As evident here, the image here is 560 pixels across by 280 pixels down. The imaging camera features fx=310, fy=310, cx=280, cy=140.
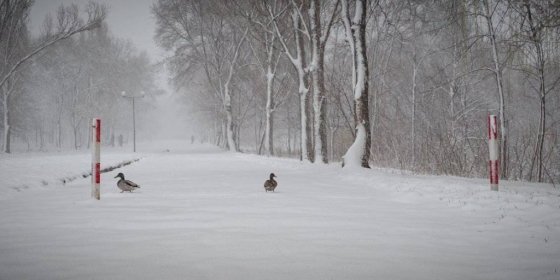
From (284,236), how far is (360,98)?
289 inches

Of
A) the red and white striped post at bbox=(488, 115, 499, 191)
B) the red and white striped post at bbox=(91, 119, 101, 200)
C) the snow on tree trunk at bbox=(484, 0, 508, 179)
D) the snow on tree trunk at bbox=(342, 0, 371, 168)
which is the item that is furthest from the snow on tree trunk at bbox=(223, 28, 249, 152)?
the red and white striped post at bbox=(488, 115, 499, 191)

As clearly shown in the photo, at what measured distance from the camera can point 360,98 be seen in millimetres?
9508

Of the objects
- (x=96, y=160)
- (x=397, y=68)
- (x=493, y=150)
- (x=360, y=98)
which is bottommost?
(x=96, y=160)

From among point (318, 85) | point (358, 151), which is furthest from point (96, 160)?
point (318, 85)

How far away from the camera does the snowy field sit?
7.12ft

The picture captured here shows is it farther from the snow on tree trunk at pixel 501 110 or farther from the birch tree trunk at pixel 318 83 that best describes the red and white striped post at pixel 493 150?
the birch tree trunk at pixel 318 83

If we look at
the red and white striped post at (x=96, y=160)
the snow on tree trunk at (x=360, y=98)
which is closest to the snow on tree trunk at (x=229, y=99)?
the snow on tree trunk at (x=360, y=98)

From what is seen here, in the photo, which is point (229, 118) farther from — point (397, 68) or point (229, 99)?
point (397, 68)

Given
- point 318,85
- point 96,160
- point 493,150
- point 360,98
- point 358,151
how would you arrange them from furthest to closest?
point 318,85, point 360,98, point 358,151, point 493,150, point 96,160

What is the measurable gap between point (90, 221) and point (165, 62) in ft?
74.3

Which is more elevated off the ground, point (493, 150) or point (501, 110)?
point (501, 110)

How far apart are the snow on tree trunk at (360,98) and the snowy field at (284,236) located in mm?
4089

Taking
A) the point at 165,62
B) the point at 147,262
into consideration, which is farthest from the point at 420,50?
the point at 147,262

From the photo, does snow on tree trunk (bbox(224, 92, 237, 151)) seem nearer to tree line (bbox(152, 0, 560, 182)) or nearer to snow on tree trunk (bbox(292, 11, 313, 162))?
tree line (bbox(152, 0, 560, 182))
